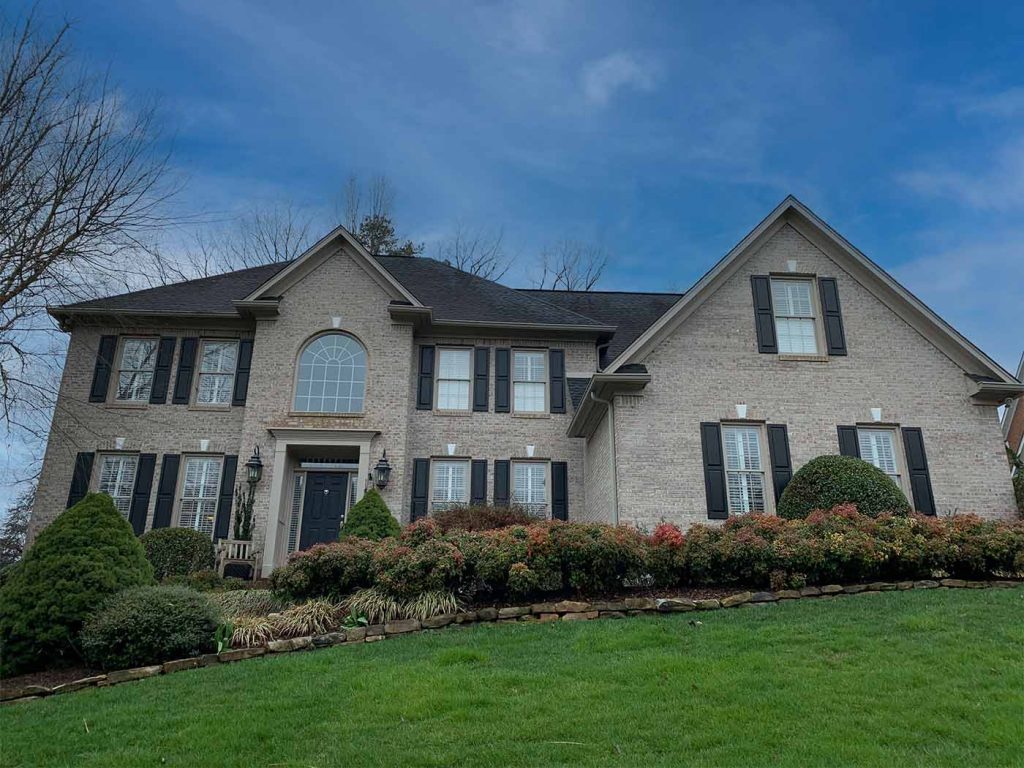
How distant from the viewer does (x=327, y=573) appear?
10117mm

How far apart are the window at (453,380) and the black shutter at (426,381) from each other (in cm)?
21

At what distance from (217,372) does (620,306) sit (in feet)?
37.6

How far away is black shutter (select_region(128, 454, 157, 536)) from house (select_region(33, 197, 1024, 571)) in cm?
5

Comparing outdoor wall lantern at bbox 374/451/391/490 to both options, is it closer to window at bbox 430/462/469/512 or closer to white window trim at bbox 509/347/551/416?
window at bbox 430/462/469/512

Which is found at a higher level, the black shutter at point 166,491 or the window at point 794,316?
the window at point 794,316

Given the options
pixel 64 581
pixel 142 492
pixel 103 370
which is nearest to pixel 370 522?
pixel 64 581

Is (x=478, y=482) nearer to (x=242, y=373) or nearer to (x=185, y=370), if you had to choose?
(x=242, y=373)

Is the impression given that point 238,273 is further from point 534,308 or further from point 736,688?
point 736,688

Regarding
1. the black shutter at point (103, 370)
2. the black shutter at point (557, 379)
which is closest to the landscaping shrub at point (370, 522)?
the black shutter at point (557, 379)

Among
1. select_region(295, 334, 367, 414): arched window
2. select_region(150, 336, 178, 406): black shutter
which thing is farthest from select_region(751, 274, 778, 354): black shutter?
select_region(150, 336, 178, 406): black shutter

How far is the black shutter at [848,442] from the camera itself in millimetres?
13992

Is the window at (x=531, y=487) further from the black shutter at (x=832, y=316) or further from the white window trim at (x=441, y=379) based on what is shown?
Result: the black shutter at (x=832, y=316)

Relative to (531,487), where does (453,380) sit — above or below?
above

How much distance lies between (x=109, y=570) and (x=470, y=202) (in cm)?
2197
